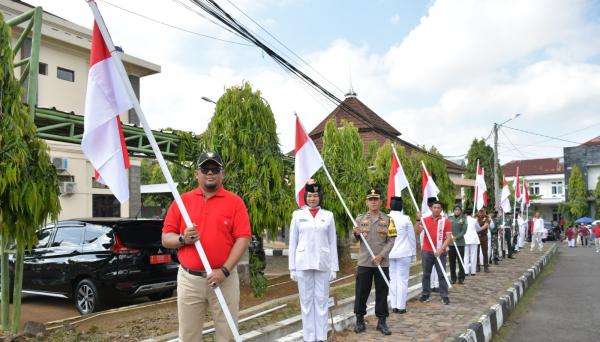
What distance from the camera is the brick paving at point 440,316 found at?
6.35m

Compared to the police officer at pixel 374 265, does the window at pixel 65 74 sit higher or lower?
higher

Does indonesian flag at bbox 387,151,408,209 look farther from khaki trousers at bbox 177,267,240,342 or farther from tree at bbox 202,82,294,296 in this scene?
khaki trousers at bbox 177,267,240,342

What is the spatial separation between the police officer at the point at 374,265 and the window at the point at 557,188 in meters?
58.7

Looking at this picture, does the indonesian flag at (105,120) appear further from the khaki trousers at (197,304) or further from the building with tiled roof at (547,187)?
the building with tiled roof at (547,187)

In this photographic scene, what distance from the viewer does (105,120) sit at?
4168 mm

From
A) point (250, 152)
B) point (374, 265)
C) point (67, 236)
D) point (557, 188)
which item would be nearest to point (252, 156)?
point (250, 152)

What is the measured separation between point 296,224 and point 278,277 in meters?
7.41

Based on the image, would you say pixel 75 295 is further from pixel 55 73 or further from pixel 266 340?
pixel 55 73

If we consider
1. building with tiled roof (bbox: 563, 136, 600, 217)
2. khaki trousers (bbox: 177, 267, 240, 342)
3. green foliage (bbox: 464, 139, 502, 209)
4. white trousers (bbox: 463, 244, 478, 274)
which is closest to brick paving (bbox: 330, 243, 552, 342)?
white trousers (bbox: 463, 244, 478, 274)

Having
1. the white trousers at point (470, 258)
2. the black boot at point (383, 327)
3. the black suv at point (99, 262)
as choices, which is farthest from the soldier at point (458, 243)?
the black suv at point (99, 262)

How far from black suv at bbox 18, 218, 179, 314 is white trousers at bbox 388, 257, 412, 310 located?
3.77m

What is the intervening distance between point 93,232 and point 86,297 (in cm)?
106

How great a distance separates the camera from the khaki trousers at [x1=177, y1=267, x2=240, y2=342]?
393cm

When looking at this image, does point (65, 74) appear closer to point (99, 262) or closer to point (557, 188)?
point (99, 262)
